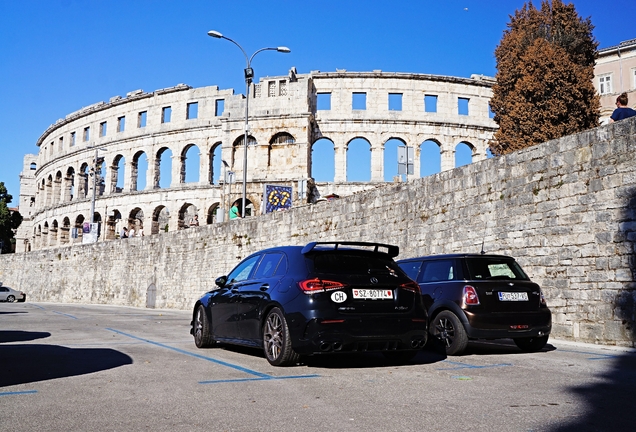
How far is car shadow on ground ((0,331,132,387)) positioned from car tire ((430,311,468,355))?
14.0 ft

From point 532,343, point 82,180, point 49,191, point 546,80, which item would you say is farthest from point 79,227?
point 532,343

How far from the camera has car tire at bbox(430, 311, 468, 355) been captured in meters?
8.05

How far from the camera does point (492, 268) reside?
8633 millimetres

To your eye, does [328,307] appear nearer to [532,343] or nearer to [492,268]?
[492,268]

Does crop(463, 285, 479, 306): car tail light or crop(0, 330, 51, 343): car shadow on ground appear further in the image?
crop(0, 330, 51, 343): car shadow on ground

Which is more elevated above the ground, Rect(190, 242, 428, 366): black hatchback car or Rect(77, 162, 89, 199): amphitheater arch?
Rect(77, 162, 89, 199): amphitheater arch

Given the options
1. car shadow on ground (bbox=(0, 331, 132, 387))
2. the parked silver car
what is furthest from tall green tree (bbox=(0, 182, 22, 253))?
car shadow on ground (bbox=(0, 331, 132, 387))

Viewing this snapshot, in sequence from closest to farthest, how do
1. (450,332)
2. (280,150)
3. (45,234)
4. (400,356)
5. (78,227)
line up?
(400,356)
(450,332)
(280,150)
(78,227)
(45,234)

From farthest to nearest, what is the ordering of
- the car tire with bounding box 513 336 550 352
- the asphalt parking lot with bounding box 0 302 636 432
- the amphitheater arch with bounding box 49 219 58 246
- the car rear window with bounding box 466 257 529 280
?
the amphitheater arch with bounding box 49 219 58 246
the car tire with bounding box 513 336 550 352
the car rear window with bounding box 466 257 529 280
the asphalt parking lot with bounding box 0 302 636 432

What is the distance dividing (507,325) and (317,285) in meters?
3.12

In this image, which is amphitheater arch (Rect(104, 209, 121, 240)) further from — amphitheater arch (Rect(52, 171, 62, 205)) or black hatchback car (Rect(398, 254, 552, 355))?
black hatchback car (Rect(398, 254, 552, 355))

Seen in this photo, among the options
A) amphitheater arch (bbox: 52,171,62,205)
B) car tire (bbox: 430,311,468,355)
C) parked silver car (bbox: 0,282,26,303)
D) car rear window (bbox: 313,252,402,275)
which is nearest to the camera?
car rear window (bbox: 313,252,402,275)

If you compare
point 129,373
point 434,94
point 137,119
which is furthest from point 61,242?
point 129,373

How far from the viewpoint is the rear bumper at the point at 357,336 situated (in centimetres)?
633
